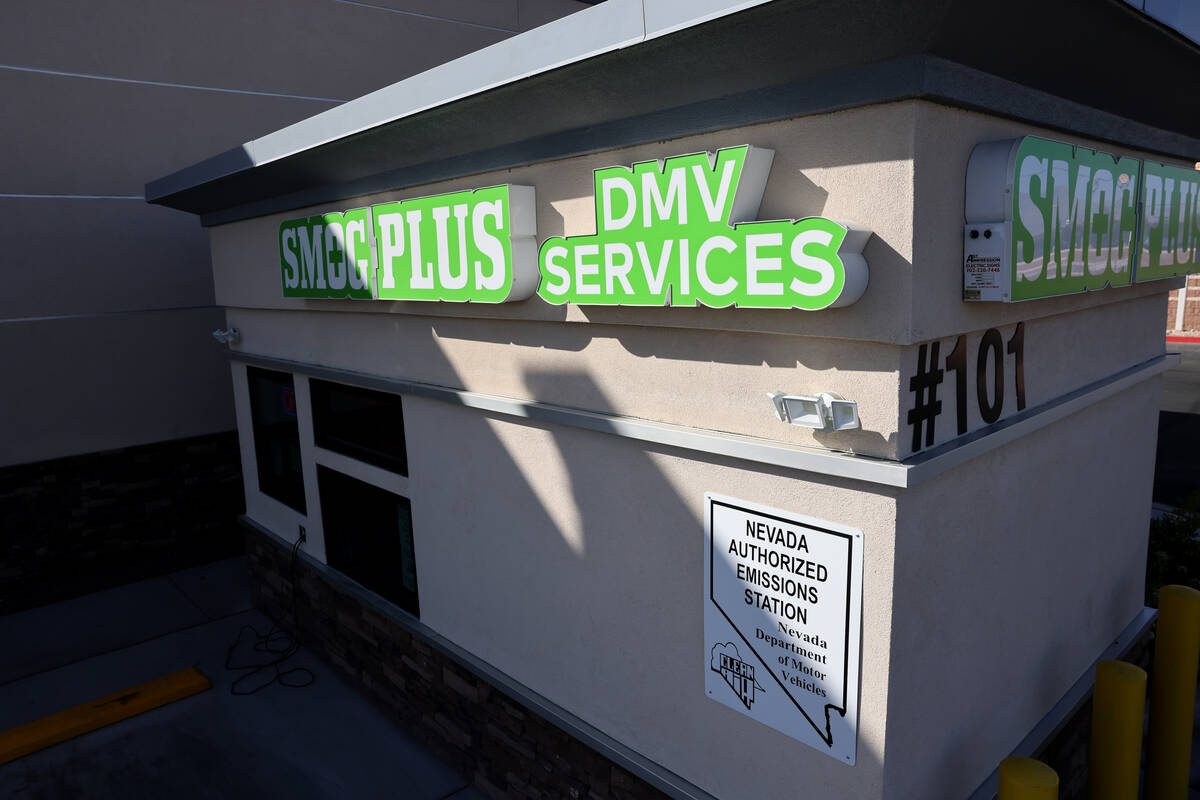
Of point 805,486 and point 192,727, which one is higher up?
point 805,486

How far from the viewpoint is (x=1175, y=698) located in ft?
18.3

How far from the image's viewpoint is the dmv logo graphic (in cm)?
414

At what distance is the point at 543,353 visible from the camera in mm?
5020

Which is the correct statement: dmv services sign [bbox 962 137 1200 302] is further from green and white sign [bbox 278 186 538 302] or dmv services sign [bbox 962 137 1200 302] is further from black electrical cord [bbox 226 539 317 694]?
black electrical cord [bbox 226 539 317 694]

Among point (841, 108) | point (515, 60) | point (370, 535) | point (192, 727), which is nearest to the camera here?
point (841, 108)

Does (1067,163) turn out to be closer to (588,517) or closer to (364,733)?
(588,517)

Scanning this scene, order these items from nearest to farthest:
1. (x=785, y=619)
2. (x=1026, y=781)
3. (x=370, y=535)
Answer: (x=1026, y=781), (x=785, y=619), (x=370, y=535)

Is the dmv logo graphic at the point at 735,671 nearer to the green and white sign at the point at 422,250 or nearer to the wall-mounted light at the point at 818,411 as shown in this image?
the wall-mounted light at the point at 818,411

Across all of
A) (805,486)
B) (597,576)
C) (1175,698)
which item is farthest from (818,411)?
(1175,698)

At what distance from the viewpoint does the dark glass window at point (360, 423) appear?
6.61 m

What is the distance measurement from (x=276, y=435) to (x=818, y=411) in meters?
6.75

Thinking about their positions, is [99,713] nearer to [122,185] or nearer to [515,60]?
[122,185]

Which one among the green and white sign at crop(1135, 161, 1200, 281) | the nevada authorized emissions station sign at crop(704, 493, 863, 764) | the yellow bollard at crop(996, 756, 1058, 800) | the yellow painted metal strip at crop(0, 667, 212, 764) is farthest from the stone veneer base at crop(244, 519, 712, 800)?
the green and white sign at crop(1135, 161, 1200, 281)

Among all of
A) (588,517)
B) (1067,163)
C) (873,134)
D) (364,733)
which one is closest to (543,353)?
(588,517)
